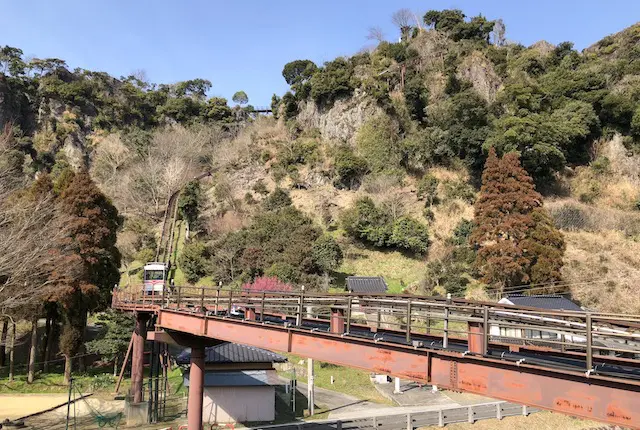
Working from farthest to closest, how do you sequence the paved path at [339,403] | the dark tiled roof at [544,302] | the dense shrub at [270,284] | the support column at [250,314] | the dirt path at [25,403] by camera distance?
1. the dense shrub at [270,284]
2. the dark tiled roof at [544,302]
3. the paved path at [339,403]
4. the dirt path at [25,403]
5. the support column at [250,314]

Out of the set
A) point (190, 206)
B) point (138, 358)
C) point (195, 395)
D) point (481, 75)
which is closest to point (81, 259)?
point (138, 358)

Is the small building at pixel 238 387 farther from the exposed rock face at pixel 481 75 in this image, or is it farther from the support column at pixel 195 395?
the exposed rock face at pixel 481 75

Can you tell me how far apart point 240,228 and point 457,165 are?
21.7 m

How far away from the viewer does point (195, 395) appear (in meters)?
13.2

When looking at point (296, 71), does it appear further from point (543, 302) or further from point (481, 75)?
point (543, 302)

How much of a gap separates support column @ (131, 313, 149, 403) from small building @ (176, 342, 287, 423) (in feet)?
8.98

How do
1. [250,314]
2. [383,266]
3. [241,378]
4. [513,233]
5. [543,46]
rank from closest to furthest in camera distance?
1. [250,314]
2. [241,378]
3. [513,233]
4. [383,266]
5. [543,46]

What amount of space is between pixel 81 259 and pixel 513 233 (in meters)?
26.3

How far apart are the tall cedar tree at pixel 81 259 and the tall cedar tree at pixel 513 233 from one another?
2384 cm

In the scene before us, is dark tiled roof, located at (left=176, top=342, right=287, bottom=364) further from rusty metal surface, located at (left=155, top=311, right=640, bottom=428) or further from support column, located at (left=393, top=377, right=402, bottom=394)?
rusty metal surface, located at (left=155, top=311, right=640, bottom=428)

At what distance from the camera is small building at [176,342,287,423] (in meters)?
18.5

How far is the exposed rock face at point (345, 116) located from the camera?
46156 mm

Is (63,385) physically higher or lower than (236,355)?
lower

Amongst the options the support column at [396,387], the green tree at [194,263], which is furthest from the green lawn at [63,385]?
the green tree at [194,263]
